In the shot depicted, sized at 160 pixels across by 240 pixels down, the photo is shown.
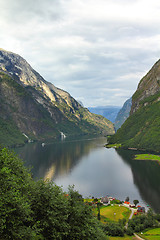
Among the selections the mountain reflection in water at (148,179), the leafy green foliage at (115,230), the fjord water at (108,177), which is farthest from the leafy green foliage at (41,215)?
the fjord water at (108,177)

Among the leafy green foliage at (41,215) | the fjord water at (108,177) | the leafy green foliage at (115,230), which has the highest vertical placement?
the leafy green foliage at (41,215)

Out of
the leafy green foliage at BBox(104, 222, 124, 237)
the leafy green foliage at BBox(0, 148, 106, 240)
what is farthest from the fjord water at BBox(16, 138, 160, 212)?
the leafy green foliage at BBox(0, 148, 106, 240)

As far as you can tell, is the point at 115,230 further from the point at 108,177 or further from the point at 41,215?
the point at 108,177

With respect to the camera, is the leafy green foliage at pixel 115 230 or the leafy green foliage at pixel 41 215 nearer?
the leafy green foliage at pixel 41 215

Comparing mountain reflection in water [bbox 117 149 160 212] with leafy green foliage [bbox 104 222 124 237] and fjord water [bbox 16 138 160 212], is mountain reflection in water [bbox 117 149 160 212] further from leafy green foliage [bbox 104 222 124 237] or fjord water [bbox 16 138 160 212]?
leafy green foliage [bbox 104 222 124 237]

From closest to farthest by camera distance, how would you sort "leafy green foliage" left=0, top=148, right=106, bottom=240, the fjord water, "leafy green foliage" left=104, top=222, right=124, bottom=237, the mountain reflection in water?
"leafy green foliage" left=0, top=148, right=106, bottom=240
"leafy green foliage" left=104, top=222, right=124, bottom=237
the mountain reflection in water
the fjord water

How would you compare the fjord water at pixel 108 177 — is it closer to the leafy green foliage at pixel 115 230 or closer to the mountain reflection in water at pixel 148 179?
the mountain reflection in water at pixel 148 179

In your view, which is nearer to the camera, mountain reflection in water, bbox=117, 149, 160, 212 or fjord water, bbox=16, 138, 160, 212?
mountain reflection in water, bbox=117, 149, 160, 212

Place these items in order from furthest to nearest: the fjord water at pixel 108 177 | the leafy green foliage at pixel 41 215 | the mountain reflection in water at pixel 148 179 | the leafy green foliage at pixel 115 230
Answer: the fjord water at pixel 108 177 → the mountain reflection in water at pixel 148 179 → the leafy green foliage at pixel 115 230 → the leafy green foliage at pixel 41 215

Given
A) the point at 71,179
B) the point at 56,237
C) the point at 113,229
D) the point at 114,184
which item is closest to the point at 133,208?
the point at 113,229
